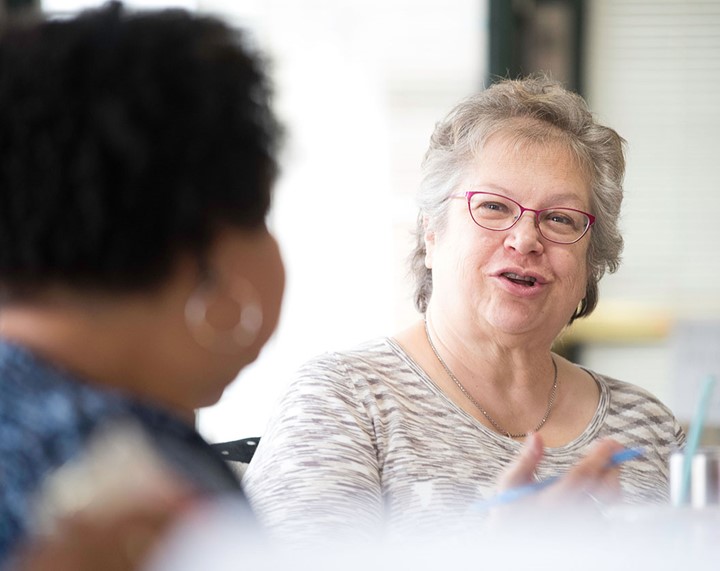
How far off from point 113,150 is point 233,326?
0.16m

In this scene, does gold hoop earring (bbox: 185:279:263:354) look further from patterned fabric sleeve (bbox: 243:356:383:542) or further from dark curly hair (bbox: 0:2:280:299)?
patterned fabric sleeve (bbox: 243:356:383:542)

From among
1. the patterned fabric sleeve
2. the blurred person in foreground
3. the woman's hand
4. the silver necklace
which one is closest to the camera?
the blurred person in foreground

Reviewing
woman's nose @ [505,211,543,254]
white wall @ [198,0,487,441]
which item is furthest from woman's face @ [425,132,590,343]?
white wall @ [198,0,487,441]

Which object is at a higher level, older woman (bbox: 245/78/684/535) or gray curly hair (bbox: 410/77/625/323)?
gray curly hair (bbox: 410/77/625/323)

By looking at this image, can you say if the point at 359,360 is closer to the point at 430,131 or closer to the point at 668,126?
the point at 430,131

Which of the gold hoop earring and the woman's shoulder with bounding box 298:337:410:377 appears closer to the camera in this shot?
the gold hoop earring

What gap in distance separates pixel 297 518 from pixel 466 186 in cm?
77

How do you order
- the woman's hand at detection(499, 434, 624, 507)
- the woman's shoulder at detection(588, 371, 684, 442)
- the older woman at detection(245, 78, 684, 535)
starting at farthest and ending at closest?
the woman's shoulder at detection(588, 371, 684, 442), the older woman at detection(245, 78, 684, 535), the woman's hand at detection(499, 434, 624, 507)

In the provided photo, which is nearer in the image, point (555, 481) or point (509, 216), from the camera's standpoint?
point (555, 481)

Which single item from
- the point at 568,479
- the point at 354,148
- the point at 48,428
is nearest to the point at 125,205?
the point at 48,428

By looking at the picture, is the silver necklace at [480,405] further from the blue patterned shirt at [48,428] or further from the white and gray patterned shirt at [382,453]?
the blue patterned shirt at [48,428]

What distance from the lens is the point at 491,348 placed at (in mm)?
1995

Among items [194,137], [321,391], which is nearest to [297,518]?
[321,391]

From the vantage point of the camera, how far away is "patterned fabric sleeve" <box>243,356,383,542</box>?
1.53 meters
